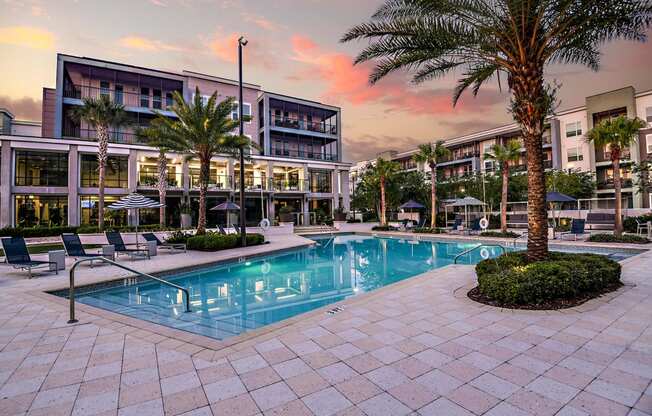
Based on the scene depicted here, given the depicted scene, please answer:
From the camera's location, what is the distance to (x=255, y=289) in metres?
9.09

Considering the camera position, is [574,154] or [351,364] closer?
[351,364]

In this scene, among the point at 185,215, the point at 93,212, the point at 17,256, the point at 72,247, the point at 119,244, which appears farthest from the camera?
the point at 93,212

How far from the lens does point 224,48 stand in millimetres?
16547

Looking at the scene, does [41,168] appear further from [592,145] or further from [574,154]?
[574,154]

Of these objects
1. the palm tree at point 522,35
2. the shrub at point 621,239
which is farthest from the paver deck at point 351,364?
the shrub at point 621,239

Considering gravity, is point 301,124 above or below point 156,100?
below

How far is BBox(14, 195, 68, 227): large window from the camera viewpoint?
21891 millimetres

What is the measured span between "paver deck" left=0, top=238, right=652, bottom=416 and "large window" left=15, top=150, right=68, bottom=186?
23.2 metres

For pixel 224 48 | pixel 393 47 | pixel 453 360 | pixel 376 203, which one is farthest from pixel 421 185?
pixel 453 360

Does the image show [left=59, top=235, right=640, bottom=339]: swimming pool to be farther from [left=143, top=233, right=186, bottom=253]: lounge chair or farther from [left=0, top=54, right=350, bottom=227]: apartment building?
[left=0, top=54, right=350, bottom=227]: apartment building

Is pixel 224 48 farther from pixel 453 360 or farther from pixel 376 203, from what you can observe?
pixel 376 203

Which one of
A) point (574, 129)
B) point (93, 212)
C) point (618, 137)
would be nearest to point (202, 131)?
point (93, 212)

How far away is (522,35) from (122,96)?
32228 mm

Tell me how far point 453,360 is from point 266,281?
740cm
